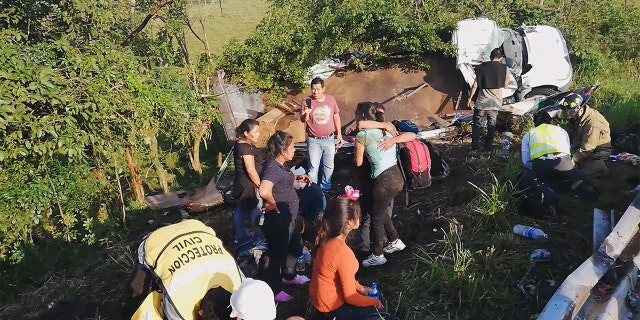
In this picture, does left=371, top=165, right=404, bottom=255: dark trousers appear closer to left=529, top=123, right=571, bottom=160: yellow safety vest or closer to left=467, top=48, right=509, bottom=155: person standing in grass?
left=529, top=123, right=571, bottom=160: yellow safety vest

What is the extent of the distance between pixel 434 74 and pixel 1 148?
6.82 meters

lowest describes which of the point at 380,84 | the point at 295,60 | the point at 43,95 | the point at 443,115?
the point at 443,115

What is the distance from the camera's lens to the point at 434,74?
29.1 ft

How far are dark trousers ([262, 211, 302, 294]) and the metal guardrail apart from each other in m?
2.02

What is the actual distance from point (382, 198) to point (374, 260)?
0.64 meters

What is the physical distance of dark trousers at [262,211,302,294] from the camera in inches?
154

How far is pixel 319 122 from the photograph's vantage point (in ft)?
17.8

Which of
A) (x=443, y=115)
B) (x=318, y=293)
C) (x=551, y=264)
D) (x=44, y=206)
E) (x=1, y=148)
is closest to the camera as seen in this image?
(x=318, y=293)

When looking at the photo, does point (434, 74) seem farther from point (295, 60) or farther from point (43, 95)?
point (43, 95)

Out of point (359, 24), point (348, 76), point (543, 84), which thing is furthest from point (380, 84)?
point (543, 84)

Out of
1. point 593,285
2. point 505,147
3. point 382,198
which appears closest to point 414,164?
point 382,198

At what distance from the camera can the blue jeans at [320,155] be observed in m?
5.55

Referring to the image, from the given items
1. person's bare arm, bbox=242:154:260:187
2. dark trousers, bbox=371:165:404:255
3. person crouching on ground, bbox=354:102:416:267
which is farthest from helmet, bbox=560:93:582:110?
person's bare arm, bbox=242:154:260:187

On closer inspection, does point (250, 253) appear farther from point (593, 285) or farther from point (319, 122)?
point (593, 285)
